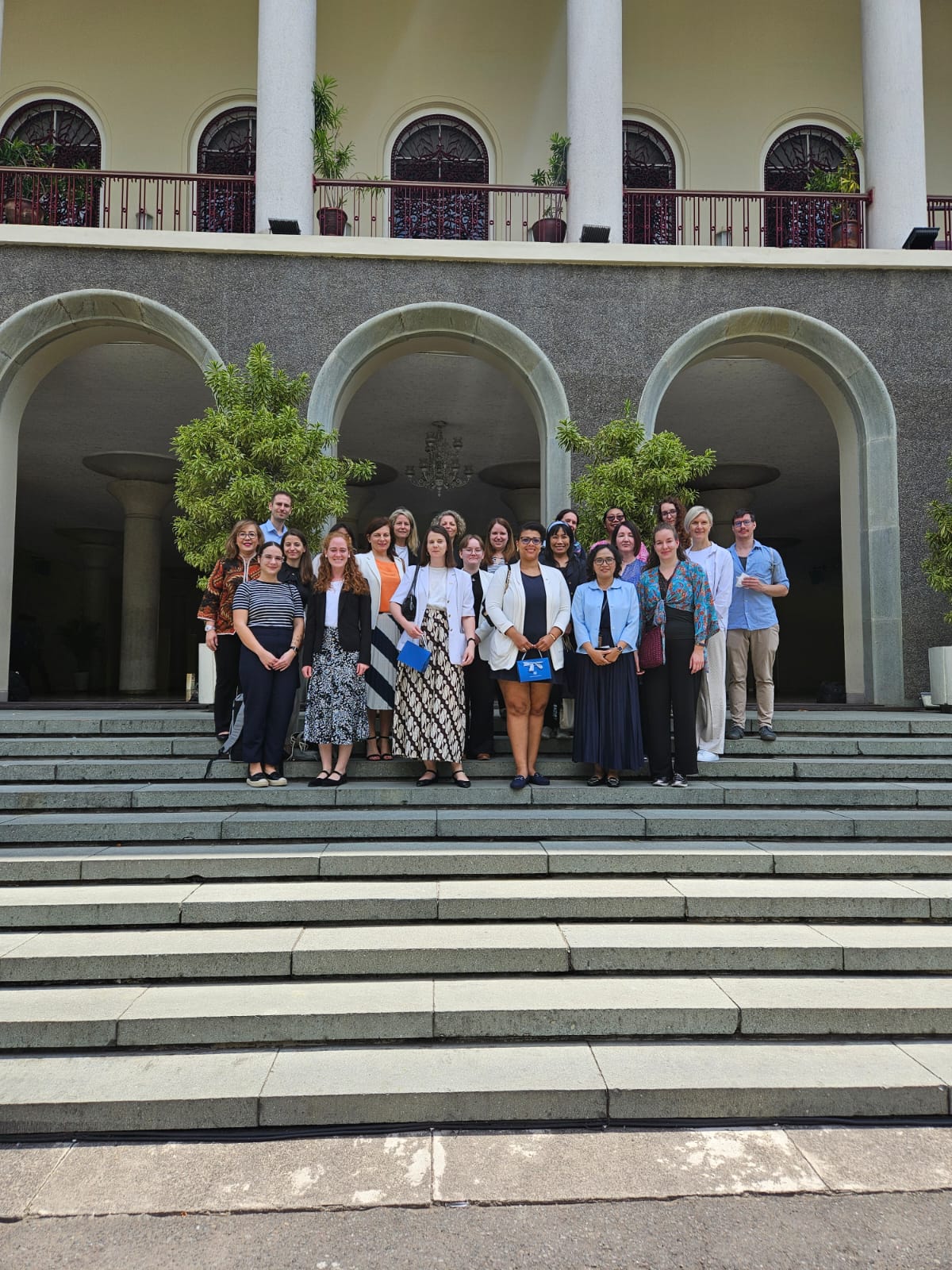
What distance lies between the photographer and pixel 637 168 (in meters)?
13.5

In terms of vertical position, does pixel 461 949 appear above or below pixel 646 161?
below

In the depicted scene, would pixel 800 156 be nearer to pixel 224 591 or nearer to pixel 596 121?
pixel 596 121

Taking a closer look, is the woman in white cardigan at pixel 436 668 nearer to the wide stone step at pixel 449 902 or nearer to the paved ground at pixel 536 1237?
the wide stone step at pixel 449 902

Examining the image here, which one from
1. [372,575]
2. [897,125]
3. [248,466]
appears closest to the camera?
[372,575]

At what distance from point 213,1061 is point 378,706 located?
3.10 meters

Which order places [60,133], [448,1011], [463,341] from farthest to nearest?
1. [60,133]
2. [463,341]
3. [448,1011]

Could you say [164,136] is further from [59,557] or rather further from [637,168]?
[59,557]

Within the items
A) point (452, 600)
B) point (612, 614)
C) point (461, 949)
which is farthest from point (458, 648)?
point (461, 949)

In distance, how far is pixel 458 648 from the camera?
6160mm

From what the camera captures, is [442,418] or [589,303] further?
[442,418]

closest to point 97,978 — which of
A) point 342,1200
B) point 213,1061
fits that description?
point 213,1061

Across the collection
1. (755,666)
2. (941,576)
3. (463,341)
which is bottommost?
(755,666)

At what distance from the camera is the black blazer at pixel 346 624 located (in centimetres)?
618

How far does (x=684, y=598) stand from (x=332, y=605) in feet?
8.30
